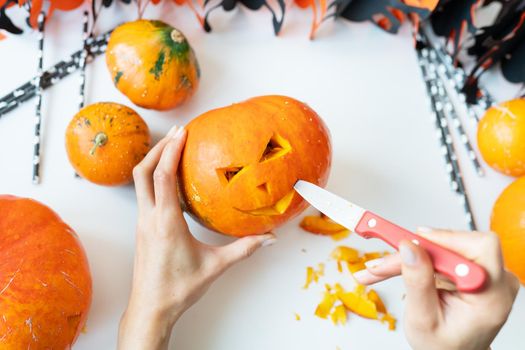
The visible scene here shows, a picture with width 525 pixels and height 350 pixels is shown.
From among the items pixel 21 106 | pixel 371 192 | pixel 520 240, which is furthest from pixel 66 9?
pixel 520 240

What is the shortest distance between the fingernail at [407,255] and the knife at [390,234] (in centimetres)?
4

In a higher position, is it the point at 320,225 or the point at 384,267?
the point at 384,267

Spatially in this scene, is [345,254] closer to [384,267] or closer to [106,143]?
[384,267]

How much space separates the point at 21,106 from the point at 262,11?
23.0 inches

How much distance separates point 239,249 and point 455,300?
365mm

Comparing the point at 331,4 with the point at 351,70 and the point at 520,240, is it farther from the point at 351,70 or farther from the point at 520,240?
the point at 520,240

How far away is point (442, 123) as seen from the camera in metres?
1.16

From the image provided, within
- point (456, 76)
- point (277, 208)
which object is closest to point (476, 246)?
point (277, 208)

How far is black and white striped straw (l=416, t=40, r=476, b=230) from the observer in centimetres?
109

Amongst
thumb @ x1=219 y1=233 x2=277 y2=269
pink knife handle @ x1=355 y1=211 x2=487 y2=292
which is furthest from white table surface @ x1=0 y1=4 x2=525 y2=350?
pink knife handle @ x1=355 y1=211 x2=487 y2=292

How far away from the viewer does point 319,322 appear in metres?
0.95

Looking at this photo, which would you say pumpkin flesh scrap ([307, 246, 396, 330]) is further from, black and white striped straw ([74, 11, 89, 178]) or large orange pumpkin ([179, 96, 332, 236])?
black and white striped straw ([74, 11, 89, 178])

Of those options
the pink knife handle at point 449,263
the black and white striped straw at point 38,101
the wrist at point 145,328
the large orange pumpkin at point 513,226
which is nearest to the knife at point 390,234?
the pink knife handle at point 449,263

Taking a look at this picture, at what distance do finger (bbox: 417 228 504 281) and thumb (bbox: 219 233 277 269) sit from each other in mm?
325
